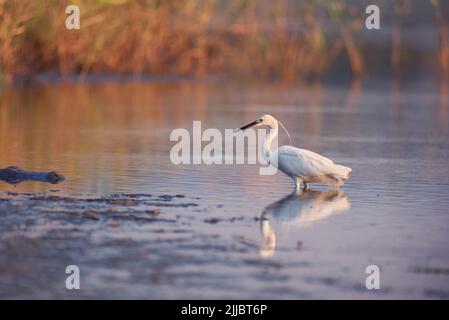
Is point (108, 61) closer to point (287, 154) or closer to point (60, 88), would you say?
point (60, 88)

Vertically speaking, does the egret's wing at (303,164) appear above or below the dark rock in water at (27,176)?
above

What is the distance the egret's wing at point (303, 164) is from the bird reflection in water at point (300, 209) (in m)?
0.24

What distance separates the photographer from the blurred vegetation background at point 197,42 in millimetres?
28875

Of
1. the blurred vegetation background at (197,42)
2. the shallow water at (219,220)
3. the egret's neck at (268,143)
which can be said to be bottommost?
the shallow water at (219,220)

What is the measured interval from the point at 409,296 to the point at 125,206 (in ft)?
12.6

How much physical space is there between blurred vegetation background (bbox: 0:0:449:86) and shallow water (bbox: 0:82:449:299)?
839 cm

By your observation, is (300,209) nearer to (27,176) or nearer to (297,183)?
(297,183)

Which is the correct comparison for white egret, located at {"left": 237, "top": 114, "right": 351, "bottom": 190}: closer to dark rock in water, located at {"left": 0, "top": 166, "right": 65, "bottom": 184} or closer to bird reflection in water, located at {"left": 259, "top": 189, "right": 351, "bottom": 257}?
bird reflection in water, located at {"left": 259, "top": 189, "right": 351, "bottom": 257}

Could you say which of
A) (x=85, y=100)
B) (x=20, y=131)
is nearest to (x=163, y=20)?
(x=85, y=100)

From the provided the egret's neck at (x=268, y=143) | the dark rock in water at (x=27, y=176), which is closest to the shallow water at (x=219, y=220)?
the dark rock in water at (x=27, y=176)

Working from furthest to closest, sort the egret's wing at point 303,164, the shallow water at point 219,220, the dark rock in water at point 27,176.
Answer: the dark rock in water at point 27,176 < the egret's wing at point 303,164 < the shallow water at point 219,220

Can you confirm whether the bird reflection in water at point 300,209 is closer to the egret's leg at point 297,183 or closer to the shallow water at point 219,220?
the shallow water at point 219,220

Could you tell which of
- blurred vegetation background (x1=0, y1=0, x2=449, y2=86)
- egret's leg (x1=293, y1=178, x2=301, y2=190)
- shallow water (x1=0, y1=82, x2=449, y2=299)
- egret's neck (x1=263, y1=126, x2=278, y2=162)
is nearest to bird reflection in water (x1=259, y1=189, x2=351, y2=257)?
shallow water (x1=0, y1=82, x2=449, y2=299)

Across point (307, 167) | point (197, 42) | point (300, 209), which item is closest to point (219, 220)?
point (300, 209)
